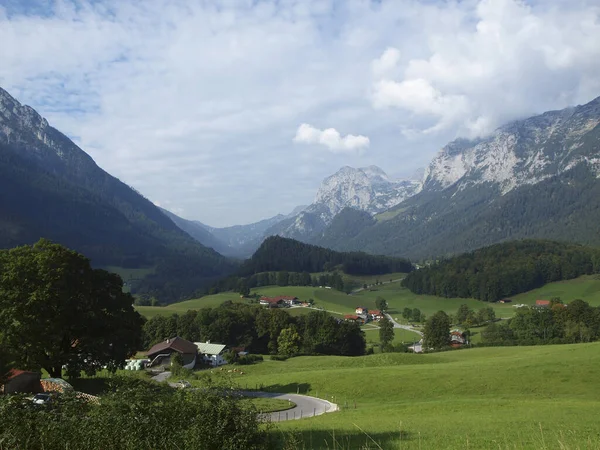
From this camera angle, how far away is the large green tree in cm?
3694

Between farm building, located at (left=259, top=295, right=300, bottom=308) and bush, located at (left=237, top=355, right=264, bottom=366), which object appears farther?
farm building, located at (left=259, top=295, right=300, bottom=308)

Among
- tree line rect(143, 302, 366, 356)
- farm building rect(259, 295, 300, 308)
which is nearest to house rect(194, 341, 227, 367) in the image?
tree line rect(143, 302, 366, 356)

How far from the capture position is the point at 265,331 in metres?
109

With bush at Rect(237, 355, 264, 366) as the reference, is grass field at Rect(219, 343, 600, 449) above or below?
above

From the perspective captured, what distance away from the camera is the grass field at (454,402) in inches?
864

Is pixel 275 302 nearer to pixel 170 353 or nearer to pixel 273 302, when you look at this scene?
pixel 273 302

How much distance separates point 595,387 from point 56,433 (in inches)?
1864

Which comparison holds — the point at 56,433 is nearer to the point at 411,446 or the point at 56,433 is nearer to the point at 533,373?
the point at 411,446

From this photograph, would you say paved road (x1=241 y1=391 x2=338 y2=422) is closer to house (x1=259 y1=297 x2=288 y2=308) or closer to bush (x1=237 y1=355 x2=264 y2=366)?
bush (x1=237 y1=355 x2=264 y2=366)

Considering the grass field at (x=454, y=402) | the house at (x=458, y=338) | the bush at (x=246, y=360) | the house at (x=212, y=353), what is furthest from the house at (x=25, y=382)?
the house at (x=458, y=338)

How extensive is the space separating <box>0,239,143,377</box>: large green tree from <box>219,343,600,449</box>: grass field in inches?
796

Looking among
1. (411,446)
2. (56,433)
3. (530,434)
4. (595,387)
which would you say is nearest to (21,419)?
(56,433)

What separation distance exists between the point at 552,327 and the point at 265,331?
6480cm

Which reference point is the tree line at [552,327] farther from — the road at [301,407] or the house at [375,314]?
the house at [375,314]
